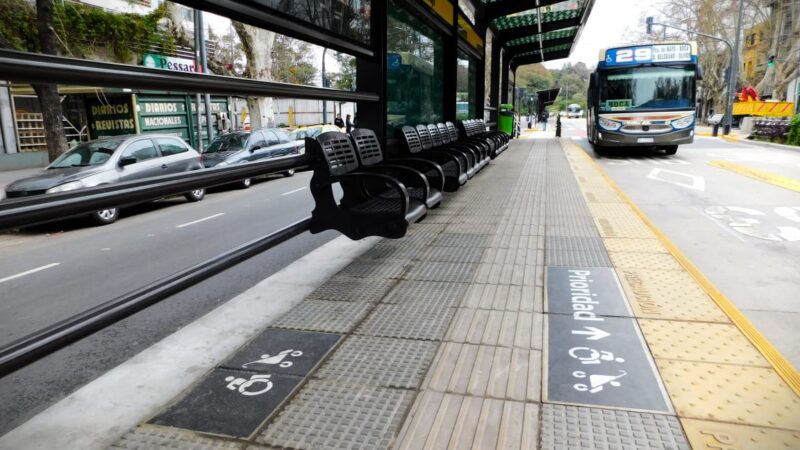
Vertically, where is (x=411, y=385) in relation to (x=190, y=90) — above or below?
below

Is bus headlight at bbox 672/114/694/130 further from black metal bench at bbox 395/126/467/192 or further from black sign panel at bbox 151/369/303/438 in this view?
black sign panel at bbox 151/369/303/438

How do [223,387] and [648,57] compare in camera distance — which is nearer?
[223,387]

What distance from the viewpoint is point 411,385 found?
7.75 ft

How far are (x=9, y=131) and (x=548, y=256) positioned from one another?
18.8 metres

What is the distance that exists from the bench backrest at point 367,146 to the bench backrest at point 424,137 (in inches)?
62.7

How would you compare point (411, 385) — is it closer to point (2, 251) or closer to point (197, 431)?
point (197, 431)

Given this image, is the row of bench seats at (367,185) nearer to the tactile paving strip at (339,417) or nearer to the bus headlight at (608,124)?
the tactile paving strip at (339,417)

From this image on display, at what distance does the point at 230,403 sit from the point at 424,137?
17.3ft

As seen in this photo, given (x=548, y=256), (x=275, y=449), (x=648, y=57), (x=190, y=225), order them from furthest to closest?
(x=648, y=57), (x=190, y=225), (x=548, y=256), (x=275, y=449)

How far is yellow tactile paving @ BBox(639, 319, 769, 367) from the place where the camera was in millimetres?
2605

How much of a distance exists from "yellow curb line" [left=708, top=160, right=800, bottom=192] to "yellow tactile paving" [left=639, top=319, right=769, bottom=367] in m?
7.09

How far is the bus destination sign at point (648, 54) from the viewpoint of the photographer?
43.4 feet

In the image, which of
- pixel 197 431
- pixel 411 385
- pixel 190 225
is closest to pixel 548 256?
pixel 411 385

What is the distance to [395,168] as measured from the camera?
481 centimetres
